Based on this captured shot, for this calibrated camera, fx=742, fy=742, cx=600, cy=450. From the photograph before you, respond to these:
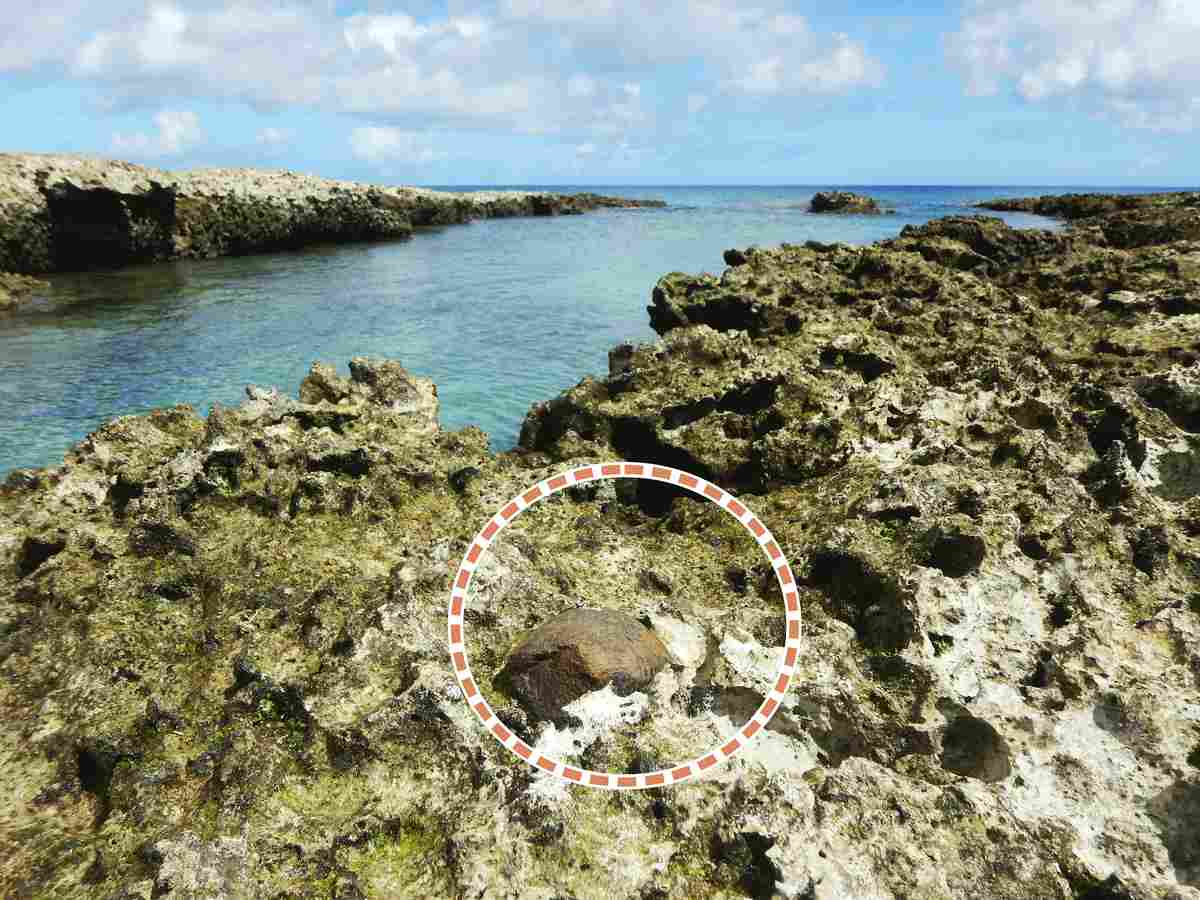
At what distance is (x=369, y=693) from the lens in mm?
6094

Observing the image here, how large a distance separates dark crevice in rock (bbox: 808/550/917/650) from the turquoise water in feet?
30.9

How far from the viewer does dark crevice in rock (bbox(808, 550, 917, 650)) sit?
654 centimetres

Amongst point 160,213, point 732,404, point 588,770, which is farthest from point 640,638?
point 160,213

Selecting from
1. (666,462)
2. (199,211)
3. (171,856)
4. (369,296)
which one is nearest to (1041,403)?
(666,462)

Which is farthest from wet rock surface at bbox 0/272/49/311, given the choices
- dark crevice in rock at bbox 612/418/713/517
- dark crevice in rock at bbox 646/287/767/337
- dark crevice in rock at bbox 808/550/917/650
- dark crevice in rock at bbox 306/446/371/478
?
dark crevice in rock at bbox 808/550/917/650

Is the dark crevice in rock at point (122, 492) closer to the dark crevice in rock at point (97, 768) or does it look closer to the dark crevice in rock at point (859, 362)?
the dark crevice in rock at point (97, 768)

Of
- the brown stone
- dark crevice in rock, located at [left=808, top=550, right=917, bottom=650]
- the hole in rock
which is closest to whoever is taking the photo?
the brown stone

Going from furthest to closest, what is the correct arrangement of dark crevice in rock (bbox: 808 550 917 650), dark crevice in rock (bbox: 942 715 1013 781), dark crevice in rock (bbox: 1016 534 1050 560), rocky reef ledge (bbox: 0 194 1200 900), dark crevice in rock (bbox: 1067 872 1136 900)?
dark crevice in rock (bbox: 1016 534 1050 560) < dark crevice in rock (bbox: 808 550 917 650) < dark crevice in rock (bbox: 942 715 1013 781) < rocky reef ledge (bbox: 0 194 1200 900) < dark crevice in rock (bbox: 1067 872 1136 900)

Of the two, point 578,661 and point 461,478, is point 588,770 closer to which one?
point 578,661

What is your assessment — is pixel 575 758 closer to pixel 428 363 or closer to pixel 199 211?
pixel 428 363

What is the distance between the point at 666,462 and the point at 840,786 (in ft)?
19.3

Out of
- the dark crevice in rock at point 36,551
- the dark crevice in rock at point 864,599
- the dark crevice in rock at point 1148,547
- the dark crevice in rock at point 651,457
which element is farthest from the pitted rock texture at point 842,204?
the dark crevice in rock at point 36,551

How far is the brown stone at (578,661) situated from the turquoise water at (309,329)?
9671mm

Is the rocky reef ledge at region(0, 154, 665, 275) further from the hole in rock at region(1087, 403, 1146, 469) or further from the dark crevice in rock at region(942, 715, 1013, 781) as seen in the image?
the dark crevice in rock at region(942, 715, 1013, 781)
